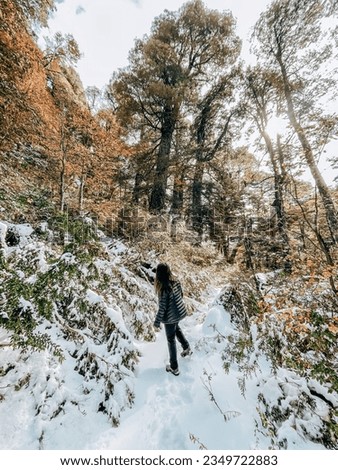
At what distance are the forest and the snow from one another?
28 mm

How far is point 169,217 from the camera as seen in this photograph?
9047 millimetres

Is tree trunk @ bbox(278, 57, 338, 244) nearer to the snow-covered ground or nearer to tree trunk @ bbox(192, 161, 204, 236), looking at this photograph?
the snow-covered ground

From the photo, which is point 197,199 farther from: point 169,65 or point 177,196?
point 169,65

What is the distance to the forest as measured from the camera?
2510mm

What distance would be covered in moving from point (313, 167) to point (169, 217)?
6.21 metres

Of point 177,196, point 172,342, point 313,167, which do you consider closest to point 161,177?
point 177,196

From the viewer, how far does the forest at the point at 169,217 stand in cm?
251

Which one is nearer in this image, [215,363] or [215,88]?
[215,363]

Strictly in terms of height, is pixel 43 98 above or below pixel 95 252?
above

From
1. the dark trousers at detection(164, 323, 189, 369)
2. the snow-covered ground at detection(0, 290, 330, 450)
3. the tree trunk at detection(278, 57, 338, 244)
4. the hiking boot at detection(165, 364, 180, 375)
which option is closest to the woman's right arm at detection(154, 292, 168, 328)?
the dark trousers at detection(164, 323, 189, 369)
